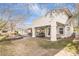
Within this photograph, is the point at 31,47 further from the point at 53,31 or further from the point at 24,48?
the point at 53,31

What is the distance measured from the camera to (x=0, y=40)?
144cm

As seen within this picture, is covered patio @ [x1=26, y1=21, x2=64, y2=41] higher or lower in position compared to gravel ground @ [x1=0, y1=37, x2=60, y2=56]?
higher

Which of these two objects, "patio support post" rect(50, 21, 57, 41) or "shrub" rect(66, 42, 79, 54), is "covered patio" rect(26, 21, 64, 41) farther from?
"shrub" rect(66, 42, 79, 54)

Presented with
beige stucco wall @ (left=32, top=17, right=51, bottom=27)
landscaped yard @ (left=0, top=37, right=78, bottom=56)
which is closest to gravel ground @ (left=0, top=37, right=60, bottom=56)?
landscaped yard @ (left=0, top=37, right=78, bottom=56)

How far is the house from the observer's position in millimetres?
1456

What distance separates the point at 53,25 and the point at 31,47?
27 centimetres

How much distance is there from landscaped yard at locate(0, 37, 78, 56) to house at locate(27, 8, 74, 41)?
5 centimetres

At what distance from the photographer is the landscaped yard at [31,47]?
1.43 metres

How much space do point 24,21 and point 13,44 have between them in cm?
22

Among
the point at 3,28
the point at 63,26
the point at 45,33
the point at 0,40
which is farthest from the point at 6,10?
the point at 63,26

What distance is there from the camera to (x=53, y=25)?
1.47m

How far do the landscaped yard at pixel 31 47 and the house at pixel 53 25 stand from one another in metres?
0.05

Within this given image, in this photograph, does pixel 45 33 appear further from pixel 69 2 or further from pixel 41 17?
pixel 69 2

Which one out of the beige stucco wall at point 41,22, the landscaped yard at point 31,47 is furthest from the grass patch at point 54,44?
the beige stucco wall at point 41,22
